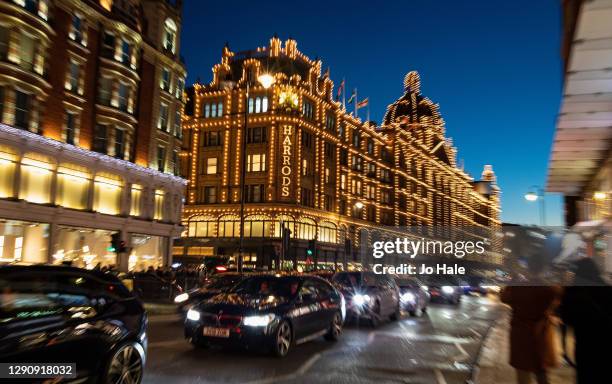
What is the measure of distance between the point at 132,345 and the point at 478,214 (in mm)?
152870

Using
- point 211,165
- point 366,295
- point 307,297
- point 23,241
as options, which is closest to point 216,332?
point 307,297

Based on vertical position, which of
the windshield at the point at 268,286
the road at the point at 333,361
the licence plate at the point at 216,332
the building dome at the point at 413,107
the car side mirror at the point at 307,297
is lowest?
the road at the point at 333,361

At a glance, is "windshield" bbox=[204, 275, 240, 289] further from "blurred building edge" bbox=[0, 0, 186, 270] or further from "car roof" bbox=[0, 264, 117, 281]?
"blurred building edge" bbox=[0, 0, 186, 270]

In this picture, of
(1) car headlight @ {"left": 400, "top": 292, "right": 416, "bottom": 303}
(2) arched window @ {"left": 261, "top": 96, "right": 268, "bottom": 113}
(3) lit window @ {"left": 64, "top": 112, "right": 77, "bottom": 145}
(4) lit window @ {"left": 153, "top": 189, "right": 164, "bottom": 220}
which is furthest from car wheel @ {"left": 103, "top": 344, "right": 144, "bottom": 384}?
(2) arched window @ {"left": 261, "top": 96, "right": 268, "bottom": 113}

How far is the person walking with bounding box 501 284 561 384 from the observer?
249 inches

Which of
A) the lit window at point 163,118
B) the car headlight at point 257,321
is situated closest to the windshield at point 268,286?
the car headlight at point 257,321

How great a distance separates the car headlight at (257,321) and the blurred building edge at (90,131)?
57.1 ft

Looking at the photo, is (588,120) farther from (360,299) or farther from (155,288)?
(155,288)

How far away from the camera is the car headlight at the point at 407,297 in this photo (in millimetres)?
19812

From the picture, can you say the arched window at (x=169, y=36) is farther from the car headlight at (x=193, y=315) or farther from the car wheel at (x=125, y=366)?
the car wheel at (x=125, y=366)

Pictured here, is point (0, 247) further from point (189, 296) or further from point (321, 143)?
point (321, 143)

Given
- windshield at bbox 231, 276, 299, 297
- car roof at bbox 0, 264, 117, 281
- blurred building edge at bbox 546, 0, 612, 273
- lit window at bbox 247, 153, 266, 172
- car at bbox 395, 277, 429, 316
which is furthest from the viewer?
lit window at bbox 247, 153, 266, 172

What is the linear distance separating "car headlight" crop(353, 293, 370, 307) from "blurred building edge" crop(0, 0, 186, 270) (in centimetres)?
1417

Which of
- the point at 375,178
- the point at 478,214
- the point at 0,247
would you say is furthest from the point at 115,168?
the point at 478,214
